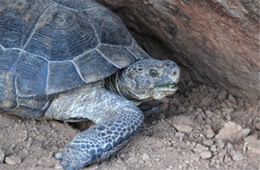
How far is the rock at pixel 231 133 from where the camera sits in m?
4.00

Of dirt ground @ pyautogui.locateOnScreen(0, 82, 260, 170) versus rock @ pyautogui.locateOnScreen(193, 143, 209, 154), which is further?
rock @ pyautogui.locateOnScreen(193, 143, 209, 154)

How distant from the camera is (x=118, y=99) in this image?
13.5ft

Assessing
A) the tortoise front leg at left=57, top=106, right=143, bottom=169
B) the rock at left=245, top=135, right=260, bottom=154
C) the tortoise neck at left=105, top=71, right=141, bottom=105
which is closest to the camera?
the tortoise front leg at left=57, top=106, right=143, bottom=169

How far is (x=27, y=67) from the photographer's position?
155 inches

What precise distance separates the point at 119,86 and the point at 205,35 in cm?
105

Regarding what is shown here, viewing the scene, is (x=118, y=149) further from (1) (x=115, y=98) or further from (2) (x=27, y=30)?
(2) (x=27, y=30)

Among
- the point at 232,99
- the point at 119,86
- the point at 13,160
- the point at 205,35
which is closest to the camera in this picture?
the point at 13,160

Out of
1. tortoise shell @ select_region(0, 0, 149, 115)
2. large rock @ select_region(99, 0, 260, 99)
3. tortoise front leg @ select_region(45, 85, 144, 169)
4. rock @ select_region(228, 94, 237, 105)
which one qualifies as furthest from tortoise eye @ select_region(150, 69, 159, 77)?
rock @ select_region(228, 94, 237, 105)

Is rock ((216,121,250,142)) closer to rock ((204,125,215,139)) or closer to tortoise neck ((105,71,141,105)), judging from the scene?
rock ((204,125,215,139))

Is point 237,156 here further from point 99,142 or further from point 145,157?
point 99,142

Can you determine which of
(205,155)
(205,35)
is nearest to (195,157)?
(205,155)

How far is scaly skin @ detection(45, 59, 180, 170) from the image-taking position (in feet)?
12.0

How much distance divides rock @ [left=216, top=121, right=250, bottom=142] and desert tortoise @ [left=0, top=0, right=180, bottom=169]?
60 centimetres

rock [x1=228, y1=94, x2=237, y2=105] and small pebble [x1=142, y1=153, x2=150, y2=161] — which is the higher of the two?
small pebble [x1=142, y1=153, x2=150, y2=161]
